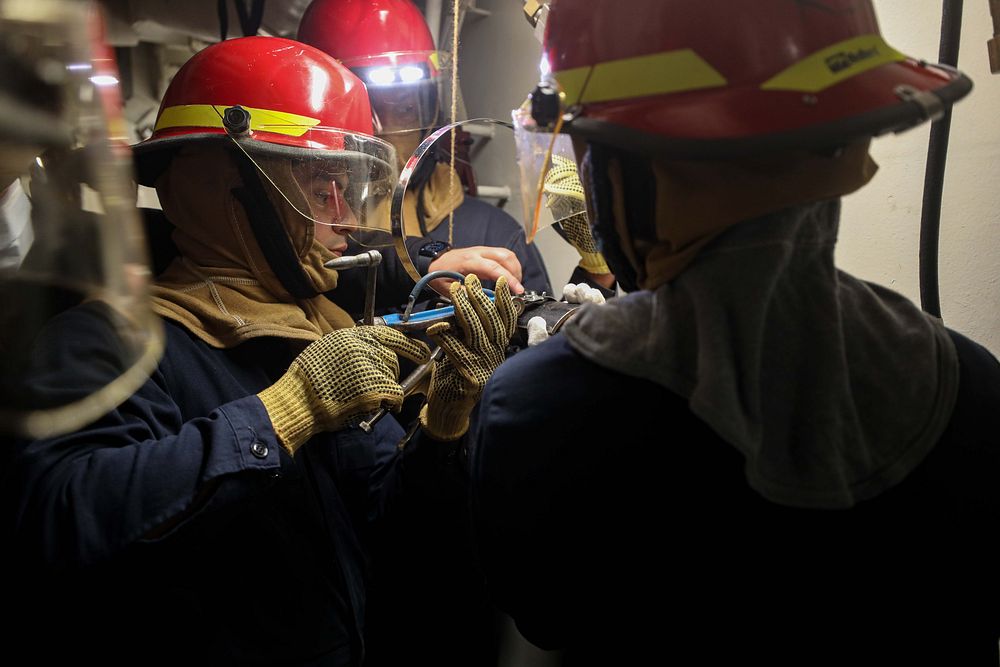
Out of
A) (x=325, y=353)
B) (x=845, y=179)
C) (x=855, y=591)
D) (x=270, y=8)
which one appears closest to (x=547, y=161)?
(x=845, y=179)

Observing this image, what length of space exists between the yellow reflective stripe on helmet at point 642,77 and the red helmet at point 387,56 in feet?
4.82

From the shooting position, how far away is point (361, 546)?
1.26m

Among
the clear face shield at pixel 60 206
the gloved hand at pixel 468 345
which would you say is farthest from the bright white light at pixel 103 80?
the gloved hand at pixel 468 345

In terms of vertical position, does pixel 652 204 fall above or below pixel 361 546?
above

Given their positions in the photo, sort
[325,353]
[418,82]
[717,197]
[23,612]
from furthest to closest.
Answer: [418,82] → [325,353] → [23,612] → [717,197]

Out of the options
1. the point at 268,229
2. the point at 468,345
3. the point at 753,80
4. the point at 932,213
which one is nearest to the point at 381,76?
the point at 268,229

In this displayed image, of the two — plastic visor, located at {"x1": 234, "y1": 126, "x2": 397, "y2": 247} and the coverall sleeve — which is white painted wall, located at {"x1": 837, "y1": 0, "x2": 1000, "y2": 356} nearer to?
plastic visor, located at {"x1": 234, "y1": 126, "x2": 397, "y2": 247}

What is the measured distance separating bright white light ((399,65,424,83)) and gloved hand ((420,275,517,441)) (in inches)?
51.4

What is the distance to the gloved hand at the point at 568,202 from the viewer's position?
124cm

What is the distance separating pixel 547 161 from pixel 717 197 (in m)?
0.29

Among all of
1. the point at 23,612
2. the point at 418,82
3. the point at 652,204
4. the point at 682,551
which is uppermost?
the point at 418,82

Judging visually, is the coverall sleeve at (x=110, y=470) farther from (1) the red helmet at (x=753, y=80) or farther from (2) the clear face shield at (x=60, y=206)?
(1) the red helmet at (x=753, y=80)

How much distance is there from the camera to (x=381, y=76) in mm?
2145

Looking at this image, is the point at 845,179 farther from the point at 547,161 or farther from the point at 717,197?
the point at 547,161
